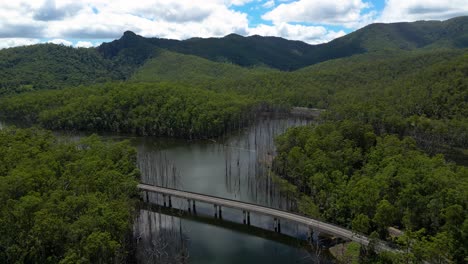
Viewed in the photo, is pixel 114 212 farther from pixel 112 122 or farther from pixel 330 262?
pixel 112 122

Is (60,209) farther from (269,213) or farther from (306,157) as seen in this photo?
(306,157)

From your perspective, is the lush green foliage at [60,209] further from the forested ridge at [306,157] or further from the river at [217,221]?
the river at [217,221]

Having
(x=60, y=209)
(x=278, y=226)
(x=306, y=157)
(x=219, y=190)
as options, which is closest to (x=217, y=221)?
(x=278, y=226)

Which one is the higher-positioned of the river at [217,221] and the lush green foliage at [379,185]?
the lush green foliage at [379,185]

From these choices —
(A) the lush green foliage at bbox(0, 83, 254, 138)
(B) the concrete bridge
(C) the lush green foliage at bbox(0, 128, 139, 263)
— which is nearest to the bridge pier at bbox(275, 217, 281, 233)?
(B) the concrete bridge

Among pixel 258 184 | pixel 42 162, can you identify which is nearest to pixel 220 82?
pixel 258 184

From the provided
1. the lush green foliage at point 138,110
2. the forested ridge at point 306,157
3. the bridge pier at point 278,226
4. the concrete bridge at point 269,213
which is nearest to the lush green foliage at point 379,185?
the forested ridge at point 306,157
